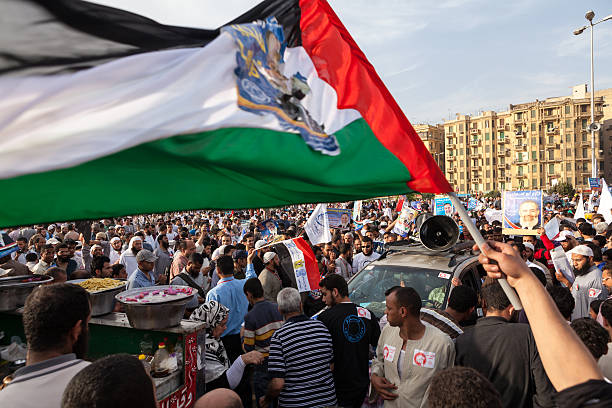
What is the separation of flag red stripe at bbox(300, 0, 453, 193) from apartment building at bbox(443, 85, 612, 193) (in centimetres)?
9250

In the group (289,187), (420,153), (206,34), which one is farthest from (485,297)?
(206,34)

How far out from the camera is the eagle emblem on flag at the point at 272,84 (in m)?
2.26

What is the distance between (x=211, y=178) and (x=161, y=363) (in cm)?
180

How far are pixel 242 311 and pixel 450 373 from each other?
4385 millimetres

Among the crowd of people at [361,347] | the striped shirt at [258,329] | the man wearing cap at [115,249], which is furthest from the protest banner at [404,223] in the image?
the striped shirt at [258,329]

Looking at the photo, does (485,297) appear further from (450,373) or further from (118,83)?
(118,83)

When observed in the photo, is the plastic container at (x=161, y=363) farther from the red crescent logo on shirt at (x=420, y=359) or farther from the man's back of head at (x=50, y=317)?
the red crescent logo on shirt at (x=420, y=359)

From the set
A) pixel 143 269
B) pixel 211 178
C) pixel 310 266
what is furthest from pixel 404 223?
pixel 211 178

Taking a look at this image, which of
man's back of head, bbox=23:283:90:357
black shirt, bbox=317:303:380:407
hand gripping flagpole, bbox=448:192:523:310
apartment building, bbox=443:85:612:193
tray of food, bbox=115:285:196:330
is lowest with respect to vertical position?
black shirt, bbox=317:303:380:407

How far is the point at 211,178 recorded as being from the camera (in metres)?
2.39

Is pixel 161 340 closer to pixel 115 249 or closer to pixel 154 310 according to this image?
pixel 154 310

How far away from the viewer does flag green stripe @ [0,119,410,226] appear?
200 cm

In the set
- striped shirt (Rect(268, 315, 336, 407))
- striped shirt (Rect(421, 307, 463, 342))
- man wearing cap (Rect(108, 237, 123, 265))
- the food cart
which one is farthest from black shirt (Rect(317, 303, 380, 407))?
man wearing cap (Rect(108, 237, 123, 265))

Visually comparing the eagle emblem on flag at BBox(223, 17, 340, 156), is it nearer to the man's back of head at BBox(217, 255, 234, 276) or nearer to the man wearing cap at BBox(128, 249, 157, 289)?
the man's back of head at BBox(217, 255, 234, 276)
